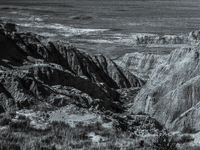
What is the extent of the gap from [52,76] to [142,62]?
3036 centimetres

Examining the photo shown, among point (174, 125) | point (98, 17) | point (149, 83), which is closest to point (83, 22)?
point (98, 17)

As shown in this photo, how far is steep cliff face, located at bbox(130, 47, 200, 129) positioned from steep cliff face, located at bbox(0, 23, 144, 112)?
122 inches

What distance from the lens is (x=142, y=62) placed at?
187 feet

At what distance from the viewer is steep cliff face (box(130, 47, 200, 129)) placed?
23359 millimetres

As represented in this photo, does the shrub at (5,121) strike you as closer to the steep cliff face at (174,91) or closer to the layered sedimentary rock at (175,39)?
the steep cliff face at (174,91)

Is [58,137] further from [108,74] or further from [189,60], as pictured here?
[108,74]

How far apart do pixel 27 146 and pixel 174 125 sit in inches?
535

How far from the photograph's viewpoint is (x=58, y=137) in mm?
10531

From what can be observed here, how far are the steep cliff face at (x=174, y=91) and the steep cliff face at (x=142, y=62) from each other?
22.0 m

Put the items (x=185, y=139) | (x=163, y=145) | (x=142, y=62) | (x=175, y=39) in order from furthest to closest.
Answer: (x=175, y=39) → (x=142, y=62) → (x=185, y=139) → (x=163, y=145)

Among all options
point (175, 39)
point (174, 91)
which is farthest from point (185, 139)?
point (175, 39)

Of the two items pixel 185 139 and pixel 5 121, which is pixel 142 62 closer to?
pixel 185 139

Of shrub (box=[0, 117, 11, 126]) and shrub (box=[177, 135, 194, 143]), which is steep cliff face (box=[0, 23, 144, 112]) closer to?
shrub (box=[0, 117, 11, 126])

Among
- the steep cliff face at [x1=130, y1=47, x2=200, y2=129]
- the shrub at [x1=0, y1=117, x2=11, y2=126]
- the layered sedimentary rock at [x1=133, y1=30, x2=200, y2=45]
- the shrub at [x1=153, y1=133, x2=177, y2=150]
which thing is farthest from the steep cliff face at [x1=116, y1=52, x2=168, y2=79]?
the shrub at [x1=153, y1=133, x2=177, y2=150]
